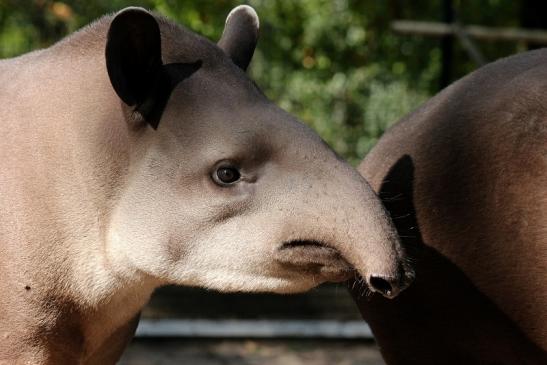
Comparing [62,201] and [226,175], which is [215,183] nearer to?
[226,175]

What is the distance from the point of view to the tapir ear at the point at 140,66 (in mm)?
2795

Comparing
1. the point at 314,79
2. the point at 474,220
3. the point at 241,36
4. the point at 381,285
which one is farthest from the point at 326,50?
the point at 381,285

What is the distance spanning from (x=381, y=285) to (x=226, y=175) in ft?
1.92

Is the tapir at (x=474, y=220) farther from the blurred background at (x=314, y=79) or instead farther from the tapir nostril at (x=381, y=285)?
the blurred background at (x=314, y=79)

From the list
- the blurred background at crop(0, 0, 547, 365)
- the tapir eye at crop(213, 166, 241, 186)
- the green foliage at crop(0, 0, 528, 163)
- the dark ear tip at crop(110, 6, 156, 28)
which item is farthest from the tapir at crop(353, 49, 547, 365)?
the green foliage at crop(0, 0, 528, 163)

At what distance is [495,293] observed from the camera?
10.2 feet

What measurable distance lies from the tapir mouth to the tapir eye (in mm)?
260

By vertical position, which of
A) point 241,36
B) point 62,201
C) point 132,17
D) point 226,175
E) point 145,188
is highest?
point 132,17

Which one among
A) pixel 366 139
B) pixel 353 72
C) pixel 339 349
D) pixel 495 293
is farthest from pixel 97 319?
pixel 353 72

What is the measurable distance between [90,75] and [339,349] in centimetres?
458

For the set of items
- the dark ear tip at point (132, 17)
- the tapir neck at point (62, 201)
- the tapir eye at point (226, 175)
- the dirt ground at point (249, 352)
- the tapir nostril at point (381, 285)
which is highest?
the dark ear tip at point (132, 17)

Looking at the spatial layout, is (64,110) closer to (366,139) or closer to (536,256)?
(536,256)

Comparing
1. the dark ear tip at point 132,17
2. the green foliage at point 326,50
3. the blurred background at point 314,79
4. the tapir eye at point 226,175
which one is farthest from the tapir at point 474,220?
the green foliage at point 326,50

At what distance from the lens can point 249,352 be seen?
275 inches
